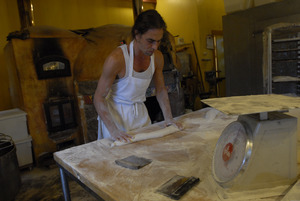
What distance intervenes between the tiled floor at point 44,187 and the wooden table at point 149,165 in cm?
139

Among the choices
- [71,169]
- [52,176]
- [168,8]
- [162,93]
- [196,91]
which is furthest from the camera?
[168,8]

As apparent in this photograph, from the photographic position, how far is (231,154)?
732mm

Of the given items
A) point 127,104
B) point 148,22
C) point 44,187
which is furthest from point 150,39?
point 44,187

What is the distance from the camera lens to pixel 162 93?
1.89m

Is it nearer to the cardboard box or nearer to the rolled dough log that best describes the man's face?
the rolled dough log

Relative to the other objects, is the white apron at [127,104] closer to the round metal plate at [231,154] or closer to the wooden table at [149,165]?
the wooden table at [149,165]

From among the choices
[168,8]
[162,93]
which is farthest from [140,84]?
[168,8]

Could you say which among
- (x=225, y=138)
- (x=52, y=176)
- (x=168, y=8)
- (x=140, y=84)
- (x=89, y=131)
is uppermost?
(x=168, y=8)

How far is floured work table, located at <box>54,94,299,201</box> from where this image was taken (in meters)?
0.74

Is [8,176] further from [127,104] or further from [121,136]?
[121,136]

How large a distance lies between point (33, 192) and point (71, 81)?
1.54 metres

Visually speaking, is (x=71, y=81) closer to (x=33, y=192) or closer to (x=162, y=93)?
(x=33, y=192)

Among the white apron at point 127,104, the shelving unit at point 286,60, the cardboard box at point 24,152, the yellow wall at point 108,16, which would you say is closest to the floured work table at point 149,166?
the white apron at point 127,104

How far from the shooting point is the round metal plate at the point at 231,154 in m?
0.67
